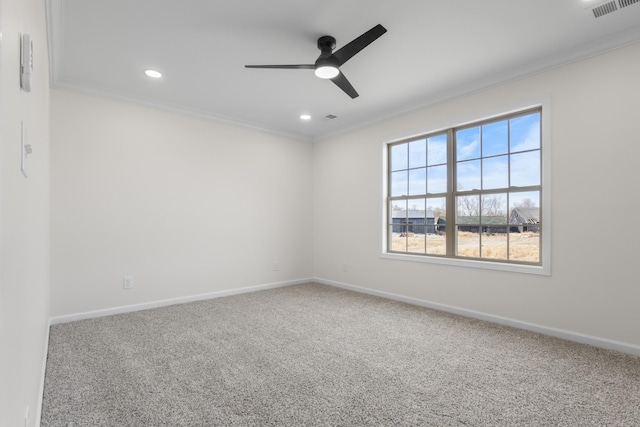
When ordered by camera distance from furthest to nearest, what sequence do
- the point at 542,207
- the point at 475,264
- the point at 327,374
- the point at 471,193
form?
the point at 471,193 → the point at 475,264 → the point at 542,207 → the point at 327,374

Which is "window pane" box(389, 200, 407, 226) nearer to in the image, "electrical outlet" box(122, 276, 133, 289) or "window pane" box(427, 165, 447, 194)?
"window pane" box(427, 165, 447, 194)

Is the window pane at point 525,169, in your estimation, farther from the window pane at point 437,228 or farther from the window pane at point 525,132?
the window pane at point 437,228

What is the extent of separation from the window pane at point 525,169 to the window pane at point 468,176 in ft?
1.22

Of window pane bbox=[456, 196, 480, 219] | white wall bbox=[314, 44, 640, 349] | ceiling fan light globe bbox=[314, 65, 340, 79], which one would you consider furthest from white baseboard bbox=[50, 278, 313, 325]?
ceiling fan light globe bbox=[314, 65, 340, 79]

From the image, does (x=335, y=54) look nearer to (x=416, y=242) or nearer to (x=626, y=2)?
(x=626, y=2)

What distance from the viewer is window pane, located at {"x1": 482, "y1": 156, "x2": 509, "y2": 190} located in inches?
136

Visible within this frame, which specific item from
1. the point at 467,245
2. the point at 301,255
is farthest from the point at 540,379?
the point at 301,255

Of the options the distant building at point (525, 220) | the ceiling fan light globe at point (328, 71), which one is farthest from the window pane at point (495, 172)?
the ceiling fan light globe at point (328, 71)

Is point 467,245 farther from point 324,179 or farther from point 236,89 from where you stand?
point 236,89

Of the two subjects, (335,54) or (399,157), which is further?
(399,157)

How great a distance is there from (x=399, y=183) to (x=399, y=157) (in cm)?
37

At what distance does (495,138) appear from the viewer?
11.7 feet

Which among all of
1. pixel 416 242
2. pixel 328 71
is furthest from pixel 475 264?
pixel 328 71

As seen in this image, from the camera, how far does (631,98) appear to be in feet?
8.64
